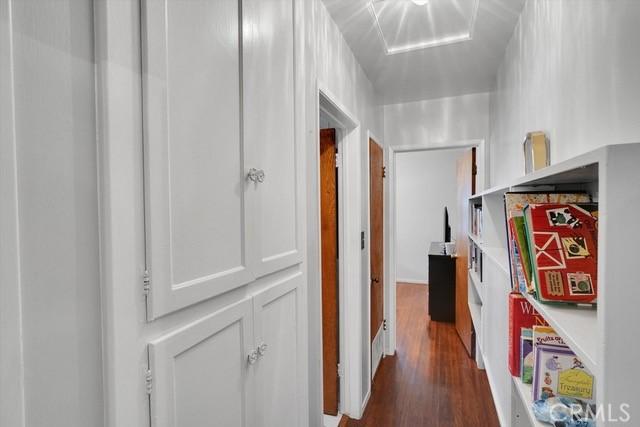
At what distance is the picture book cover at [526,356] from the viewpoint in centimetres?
92

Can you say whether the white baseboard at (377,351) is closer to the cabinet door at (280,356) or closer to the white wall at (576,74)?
the cabinet door at (280,356)

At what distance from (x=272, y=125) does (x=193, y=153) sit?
45 cm

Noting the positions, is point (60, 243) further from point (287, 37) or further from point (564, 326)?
point (287, 37)

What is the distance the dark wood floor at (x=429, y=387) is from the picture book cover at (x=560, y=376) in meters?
1.62

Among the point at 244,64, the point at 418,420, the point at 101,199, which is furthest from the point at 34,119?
the point at 418,420

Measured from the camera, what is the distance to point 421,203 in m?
6.04

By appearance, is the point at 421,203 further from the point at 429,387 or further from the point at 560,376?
the point at 560,376

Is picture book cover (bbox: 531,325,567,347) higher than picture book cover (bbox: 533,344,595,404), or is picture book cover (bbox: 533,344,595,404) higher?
picture book cover (bbox: 531,325,567,347)

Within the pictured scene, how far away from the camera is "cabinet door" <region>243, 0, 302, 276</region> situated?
3.26 ft

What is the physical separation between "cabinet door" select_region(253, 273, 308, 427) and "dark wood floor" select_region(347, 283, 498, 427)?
1.21 metres

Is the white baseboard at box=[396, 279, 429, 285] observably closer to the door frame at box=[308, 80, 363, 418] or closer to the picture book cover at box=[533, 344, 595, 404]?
the door frame at box=[308, 80, 363, 418]

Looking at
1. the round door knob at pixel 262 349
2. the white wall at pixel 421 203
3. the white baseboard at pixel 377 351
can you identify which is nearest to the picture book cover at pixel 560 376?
the round door knob at pixel 262 349

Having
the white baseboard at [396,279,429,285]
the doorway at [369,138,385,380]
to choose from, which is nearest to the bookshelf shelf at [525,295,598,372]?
the doorway at [369,138,385,380]

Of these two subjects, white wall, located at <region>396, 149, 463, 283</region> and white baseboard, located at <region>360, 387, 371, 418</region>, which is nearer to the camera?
white baseboard, located at <region>360, 387, 371, 418</region>
